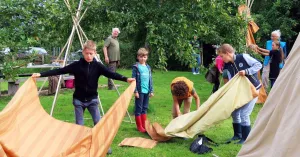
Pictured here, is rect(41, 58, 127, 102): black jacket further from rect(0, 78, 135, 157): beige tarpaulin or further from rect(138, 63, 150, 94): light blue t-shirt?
rect(138, 63, 150, 94): light blue t-shirt

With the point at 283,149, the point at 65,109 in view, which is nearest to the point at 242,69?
the point at 283,149

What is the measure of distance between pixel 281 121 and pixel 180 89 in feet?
7.48

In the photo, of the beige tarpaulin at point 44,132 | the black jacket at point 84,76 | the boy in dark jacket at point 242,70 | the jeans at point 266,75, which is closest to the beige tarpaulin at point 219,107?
the boy in dark jacket at point 242,70

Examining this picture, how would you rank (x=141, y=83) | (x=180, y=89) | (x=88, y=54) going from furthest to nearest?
(x=141, y=83) → (x=180, y=89) → (x=88, y=54)

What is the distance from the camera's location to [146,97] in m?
6.20

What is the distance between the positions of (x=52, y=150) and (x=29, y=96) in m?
0.90

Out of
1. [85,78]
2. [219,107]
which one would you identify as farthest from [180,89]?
[85,78]

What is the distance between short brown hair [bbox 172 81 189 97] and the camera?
5.51 m

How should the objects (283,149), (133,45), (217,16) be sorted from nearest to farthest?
1. (283,149)
2. (217,16)
3. (133,45)

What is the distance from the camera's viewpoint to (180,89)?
551cm

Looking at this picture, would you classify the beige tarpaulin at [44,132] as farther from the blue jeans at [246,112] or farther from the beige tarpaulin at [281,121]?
the blue jeans at [246,112]

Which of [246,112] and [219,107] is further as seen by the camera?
[246,112]

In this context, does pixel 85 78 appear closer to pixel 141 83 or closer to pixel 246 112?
pixel 141 83

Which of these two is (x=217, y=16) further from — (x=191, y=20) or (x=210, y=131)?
(x=210, y=131)
